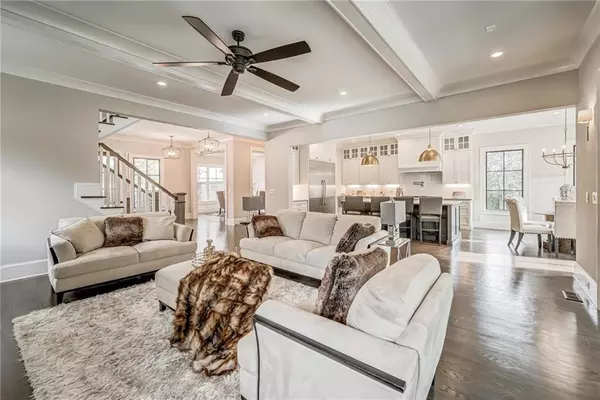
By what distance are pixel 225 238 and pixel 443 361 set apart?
543cm

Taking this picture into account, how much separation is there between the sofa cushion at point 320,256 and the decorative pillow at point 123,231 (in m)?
2.52

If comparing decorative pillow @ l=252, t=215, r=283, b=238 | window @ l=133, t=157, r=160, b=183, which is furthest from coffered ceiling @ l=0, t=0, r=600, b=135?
window @ l=133, t=157, r=160, b=183

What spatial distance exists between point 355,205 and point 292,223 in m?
3.19

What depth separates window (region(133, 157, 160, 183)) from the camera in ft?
29.8

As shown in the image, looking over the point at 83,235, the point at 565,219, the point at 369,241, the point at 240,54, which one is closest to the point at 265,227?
the point at 369,241

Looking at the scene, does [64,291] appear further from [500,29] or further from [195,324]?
[500,29]

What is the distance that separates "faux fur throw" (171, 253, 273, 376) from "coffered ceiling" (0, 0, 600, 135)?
239 centimetres

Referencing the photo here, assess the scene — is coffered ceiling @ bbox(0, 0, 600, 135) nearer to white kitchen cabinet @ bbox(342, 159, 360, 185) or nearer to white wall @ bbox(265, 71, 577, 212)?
white wall @ bbox(265, 71, 577, 212)

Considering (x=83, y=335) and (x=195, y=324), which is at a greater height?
(x=195, y=324)

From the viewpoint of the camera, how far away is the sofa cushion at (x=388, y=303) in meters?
1.13

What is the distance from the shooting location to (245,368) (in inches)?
58.6

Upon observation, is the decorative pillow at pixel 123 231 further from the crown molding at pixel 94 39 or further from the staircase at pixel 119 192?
the crown molding at pixel 94 39

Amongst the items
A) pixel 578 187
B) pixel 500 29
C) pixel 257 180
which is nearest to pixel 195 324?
pixel 500 29

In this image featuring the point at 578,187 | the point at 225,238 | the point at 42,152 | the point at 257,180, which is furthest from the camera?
the point at 257,180
